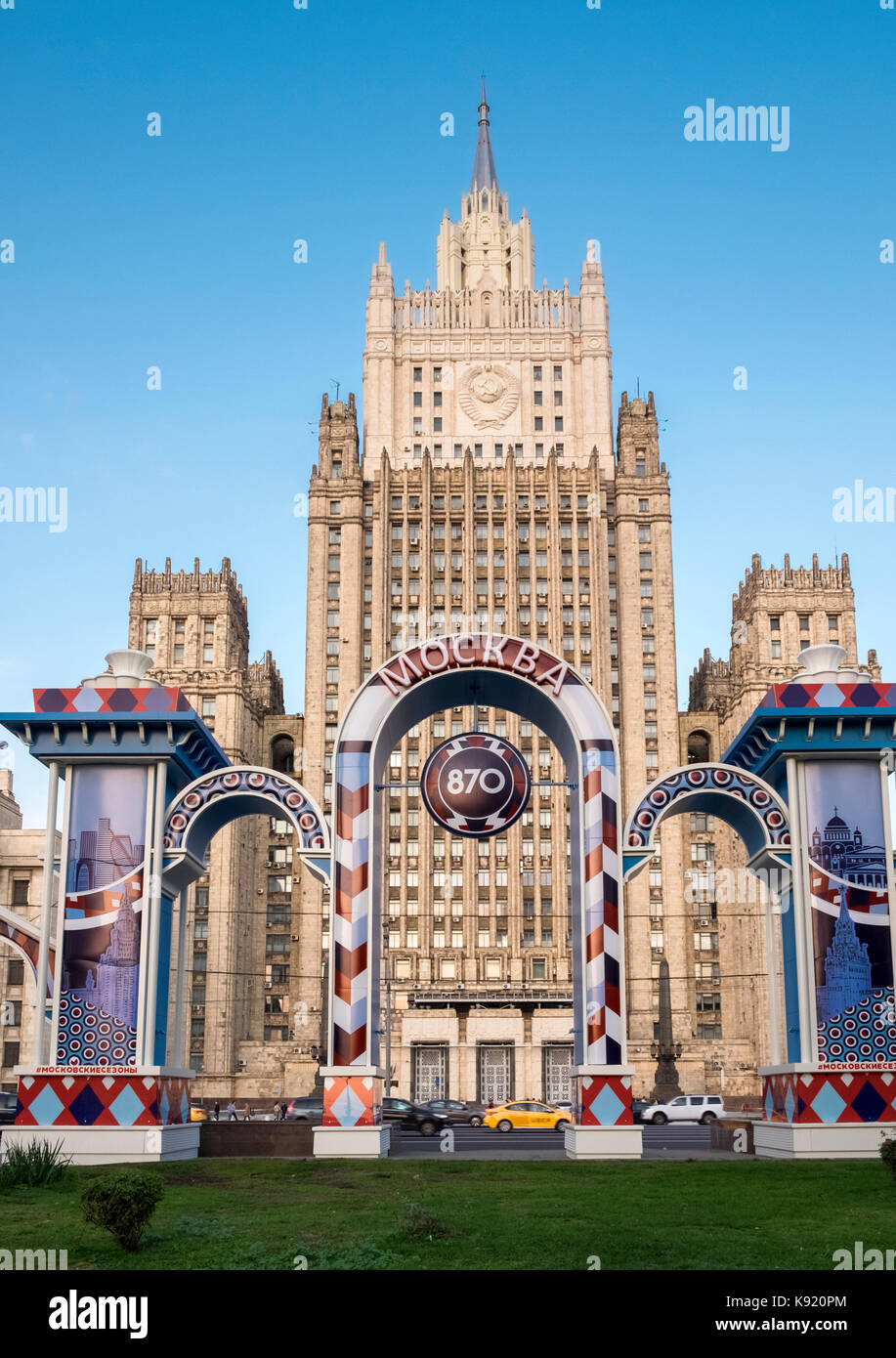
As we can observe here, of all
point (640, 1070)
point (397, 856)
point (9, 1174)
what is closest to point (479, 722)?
point (397, 856)

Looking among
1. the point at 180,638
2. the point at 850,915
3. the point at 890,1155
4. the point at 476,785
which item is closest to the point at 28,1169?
the point at 476,785

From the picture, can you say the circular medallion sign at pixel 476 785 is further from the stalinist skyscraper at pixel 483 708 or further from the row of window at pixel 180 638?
the row of window at pixel 180 638

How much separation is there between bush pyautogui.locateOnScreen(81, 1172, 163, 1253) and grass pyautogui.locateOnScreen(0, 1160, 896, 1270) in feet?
0.89

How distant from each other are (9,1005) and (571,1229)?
65176 millimetres

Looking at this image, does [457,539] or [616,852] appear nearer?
[616,852]

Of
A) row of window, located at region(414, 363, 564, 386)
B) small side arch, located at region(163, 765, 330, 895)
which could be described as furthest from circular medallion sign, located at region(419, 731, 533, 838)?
row of window, located at region(414, 363, 564, 386)

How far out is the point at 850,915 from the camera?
2775 centimetres

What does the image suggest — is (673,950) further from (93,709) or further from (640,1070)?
(93,709)

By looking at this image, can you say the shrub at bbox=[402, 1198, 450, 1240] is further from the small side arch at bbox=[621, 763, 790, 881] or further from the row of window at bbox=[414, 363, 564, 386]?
the row of window at bbox=[414, 363, 564, 386]

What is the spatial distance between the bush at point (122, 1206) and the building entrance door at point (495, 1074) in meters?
76.9

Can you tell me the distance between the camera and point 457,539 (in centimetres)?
10119

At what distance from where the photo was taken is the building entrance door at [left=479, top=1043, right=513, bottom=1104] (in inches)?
3492

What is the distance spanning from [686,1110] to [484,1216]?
44633mm
